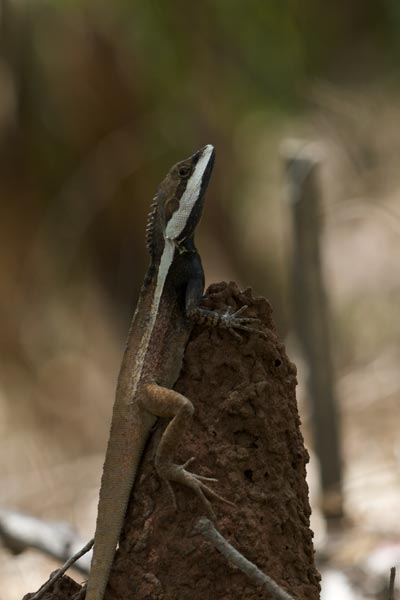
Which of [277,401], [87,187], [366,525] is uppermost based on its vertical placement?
[87,187]

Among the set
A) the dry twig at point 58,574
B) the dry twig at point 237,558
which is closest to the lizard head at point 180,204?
the dry twig at point 58,574

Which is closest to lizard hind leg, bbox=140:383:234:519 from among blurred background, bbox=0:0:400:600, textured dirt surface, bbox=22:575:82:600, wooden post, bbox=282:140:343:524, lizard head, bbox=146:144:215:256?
textured dirt surface, bbox=22:575:82:600

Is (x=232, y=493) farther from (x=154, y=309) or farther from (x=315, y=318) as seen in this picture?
(x=315, y=318)

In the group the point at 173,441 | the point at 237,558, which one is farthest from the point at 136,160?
the point at 237,558

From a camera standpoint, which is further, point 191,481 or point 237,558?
point 191,481

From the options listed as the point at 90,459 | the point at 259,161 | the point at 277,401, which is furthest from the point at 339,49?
the point at 277,401

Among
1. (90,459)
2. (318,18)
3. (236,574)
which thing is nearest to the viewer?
(236,574)

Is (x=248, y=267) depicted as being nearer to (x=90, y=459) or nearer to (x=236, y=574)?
(x=90, y=459)
